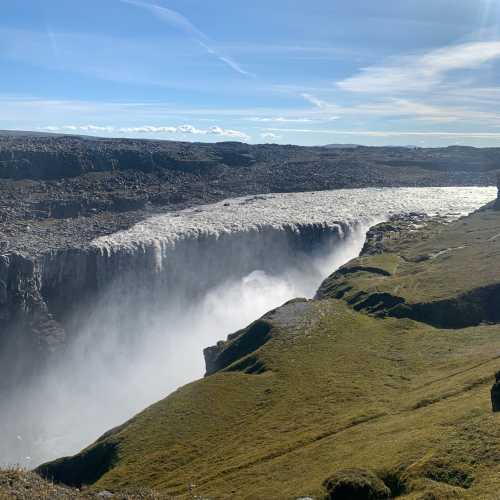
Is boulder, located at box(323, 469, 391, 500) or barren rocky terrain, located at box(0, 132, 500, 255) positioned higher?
barren rocky terrain, located at box(0, 132, 500, 255)

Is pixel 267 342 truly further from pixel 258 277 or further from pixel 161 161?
pixel 161 161

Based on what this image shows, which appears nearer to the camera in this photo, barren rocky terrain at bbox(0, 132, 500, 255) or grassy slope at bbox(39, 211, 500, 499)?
grassy slope at bbox(39, 211, 500, 499)

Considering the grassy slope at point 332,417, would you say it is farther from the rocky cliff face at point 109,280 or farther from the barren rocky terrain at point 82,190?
the barren rocky terrain at point 82,190

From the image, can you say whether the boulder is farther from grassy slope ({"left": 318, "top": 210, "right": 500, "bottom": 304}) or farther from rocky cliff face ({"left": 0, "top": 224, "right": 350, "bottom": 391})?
rocky cliff face ({"left": 0, "top": 224, "right": 350, "bottom": 391})

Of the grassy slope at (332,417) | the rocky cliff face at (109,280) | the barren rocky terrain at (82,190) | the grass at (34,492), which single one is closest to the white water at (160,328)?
the rocky cliff face at (109,280)

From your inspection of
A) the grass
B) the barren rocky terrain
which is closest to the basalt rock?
the grass

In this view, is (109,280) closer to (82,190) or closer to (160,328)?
(160,328)
